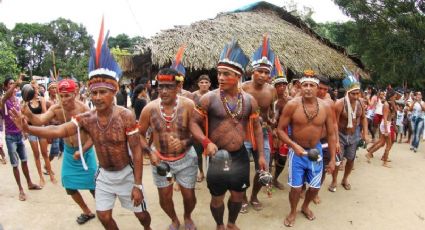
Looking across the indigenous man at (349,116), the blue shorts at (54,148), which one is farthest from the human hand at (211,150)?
the blue shorts at (54,148)

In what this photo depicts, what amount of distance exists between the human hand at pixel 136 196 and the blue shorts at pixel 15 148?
118 inches

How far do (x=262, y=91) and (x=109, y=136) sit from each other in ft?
7.71

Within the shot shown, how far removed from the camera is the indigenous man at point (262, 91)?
450cm

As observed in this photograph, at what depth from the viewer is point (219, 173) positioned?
347 centimetres

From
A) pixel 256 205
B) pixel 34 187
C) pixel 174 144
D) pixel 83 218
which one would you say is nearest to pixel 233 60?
pixel 174 144

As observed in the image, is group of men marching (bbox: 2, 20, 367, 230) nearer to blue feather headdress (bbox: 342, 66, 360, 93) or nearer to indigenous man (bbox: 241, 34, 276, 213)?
indigenous man (bbox: 241, 34, 276, 213)

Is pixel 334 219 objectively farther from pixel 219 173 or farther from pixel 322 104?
pixel 219 173

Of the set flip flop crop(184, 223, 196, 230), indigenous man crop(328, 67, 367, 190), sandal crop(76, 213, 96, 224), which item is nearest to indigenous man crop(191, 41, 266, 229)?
flip flop crop(184, 223, 196, 230)

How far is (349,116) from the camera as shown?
18.0 ft

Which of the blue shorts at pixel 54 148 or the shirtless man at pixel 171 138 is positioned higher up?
the shirtless man at pixel 171 138

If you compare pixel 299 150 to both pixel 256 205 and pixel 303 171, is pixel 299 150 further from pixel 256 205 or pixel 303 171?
pixel 256 205

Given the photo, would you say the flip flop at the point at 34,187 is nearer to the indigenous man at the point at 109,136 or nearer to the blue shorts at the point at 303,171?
the indigenous man at the point at 109,136

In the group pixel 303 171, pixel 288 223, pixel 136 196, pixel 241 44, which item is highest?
pixel 241 44

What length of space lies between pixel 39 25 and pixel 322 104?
55664 millimetres
